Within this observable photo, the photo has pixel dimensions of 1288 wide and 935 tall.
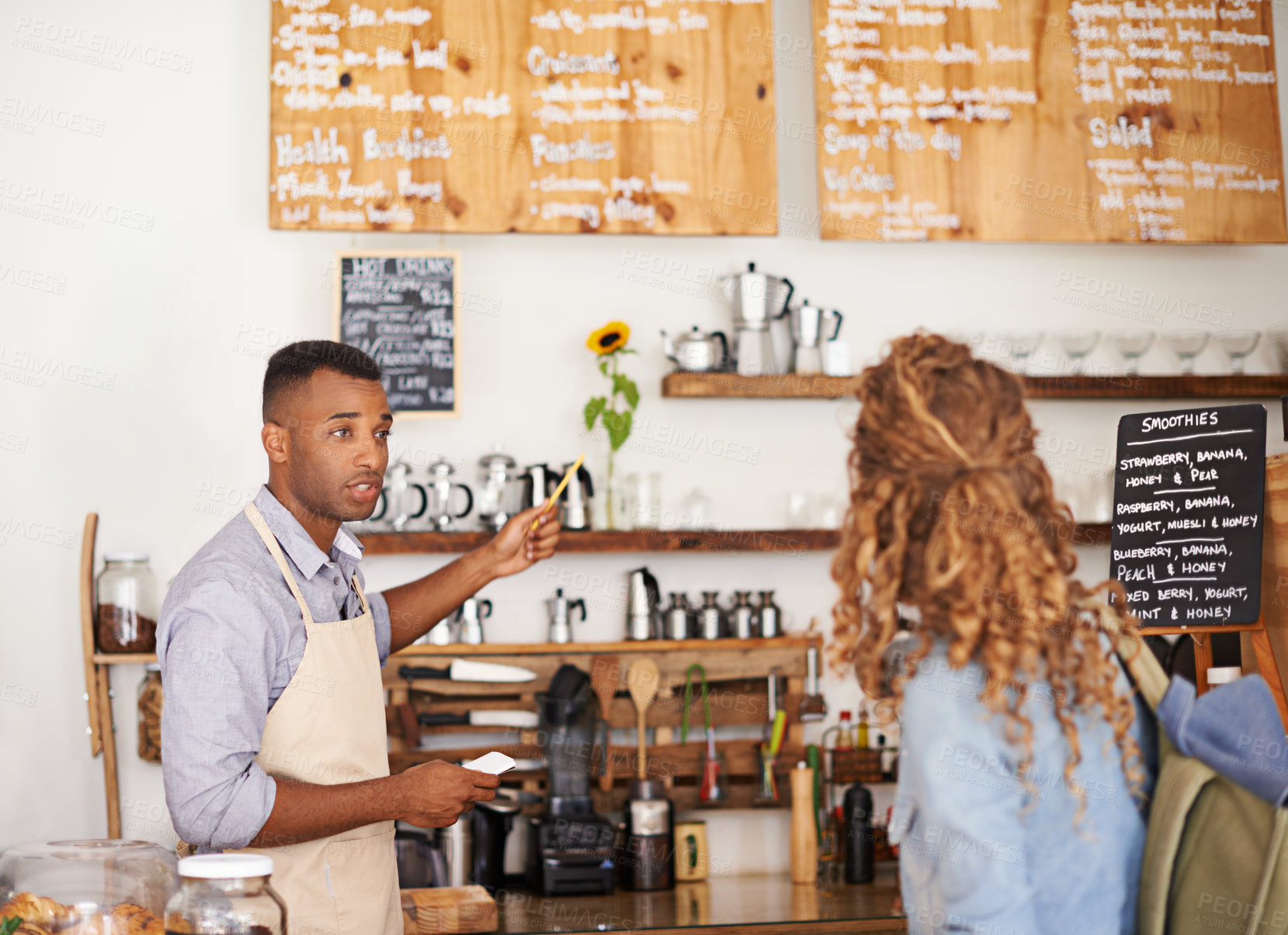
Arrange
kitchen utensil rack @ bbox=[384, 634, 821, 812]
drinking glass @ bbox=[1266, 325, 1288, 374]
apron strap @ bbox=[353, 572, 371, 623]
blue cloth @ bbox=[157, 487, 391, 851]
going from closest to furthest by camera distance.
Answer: blue cloth @ bbox=[157, 487, 391, 851] < apron strap @ bbox=[353, 572, 371, 623] < kitchen utensil rack @ bbox=[384, 634, 821, 812] < drinking glass @ bbox=[1266, 325, 1288, 374]

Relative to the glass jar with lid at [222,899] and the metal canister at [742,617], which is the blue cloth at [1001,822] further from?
the metal canister at [742,617]

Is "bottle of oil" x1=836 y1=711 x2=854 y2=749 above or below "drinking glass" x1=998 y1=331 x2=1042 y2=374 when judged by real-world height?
below

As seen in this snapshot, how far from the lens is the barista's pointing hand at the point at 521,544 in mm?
2451

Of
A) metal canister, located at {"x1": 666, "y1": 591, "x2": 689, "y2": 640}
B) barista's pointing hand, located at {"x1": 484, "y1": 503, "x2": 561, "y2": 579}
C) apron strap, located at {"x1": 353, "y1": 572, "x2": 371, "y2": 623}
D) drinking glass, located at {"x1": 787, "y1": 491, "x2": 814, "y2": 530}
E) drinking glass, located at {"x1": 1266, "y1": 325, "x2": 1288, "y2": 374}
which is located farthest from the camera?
drinking glass, located at {"x1": 1266, "y1": 325, "x2": 1288, "y2": 374}

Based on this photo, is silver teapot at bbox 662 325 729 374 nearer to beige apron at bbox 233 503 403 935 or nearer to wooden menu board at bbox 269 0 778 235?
wooden menu board at bbox 269 0 778 235

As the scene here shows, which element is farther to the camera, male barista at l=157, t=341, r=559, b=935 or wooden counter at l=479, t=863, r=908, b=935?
wooden counter at l=479, t=863, r=908, b=935

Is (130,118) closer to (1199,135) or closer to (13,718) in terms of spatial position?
(13,718)

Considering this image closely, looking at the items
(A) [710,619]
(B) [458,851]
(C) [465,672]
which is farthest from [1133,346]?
(B) [458,851]

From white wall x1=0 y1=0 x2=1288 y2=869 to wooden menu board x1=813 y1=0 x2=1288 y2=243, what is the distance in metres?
0.16

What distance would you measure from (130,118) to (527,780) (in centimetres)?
213

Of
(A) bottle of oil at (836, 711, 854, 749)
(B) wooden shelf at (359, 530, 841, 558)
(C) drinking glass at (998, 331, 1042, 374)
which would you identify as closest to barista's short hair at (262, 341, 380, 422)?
(B) wooden shelf at (359, 530, 841, 558)

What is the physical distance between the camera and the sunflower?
125 inches

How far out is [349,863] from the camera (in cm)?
193

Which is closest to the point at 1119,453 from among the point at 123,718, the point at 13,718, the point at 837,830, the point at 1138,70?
the point at 837,830
